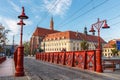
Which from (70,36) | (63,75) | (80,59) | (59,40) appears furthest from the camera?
(59,40)

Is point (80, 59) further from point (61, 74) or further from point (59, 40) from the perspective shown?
point (59, 40)

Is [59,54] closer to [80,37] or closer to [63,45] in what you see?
[63,45]

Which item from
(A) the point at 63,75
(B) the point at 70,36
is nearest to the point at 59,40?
(B) the point at 70,36

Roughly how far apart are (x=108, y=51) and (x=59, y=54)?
95033mm

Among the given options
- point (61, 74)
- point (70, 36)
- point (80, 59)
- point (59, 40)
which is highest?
point (70, 36)

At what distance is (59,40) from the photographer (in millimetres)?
127500

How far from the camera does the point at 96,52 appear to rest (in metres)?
18.6

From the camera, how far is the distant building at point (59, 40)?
120m

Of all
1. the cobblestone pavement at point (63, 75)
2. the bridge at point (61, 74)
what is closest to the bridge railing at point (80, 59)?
the bridge at point (61, 74)

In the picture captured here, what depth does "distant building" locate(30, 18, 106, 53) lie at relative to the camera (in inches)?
4714

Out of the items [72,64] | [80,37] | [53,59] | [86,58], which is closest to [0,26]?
[53,59]

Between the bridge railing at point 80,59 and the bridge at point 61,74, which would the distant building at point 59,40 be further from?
the bridge at point 61,74

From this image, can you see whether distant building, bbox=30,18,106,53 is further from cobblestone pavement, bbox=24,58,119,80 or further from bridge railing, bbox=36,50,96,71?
cobblestone pavement, bbox=24,58,119,80

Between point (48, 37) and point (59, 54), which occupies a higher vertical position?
point (48, 37)
